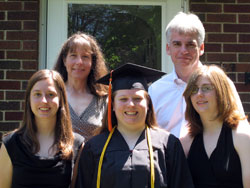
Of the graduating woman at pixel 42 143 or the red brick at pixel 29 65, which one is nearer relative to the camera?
the graduating woman at pixel 42 143

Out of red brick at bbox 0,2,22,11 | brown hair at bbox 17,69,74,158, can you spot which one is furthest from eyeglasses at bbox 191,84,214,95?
red brick at bbox 0,2,22,11

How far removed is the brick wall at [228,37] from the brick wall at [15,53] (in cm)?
190

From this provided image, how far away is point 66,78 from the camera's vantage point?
376 cm

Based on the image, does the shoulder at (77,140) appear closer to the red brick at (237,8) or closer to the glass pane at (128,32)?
the glass pane at (128,32)

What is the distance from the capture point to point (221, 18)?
4.61m

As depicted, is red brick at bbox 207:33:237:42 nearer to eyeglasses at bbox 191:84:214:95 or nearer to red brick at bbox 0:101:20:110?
eyeglasses at bbox 191:84:214:95

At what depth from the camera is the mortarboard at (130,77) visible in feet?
9.98

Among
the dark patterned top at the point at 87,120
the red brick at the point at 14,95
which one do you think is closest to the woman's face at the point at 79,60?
the dark patterned top at the point at 87,120

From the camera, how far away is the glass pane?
15.5ft

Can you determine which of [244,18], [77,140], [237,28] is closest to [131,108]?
[77,140]

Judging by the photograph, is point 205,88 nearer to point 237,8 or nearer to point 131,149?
point 131,149

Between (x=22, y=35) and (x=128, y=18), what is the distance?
1284 mm

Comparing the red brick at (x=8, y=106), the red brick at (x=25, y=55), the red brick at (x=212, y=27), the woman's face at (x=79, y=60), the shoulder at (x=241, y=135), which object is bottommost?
the shoulder at (x=241, y=135)

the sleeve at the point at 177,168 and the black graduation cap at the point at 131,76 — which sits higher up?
the black graduation cap at the point at 131,76
